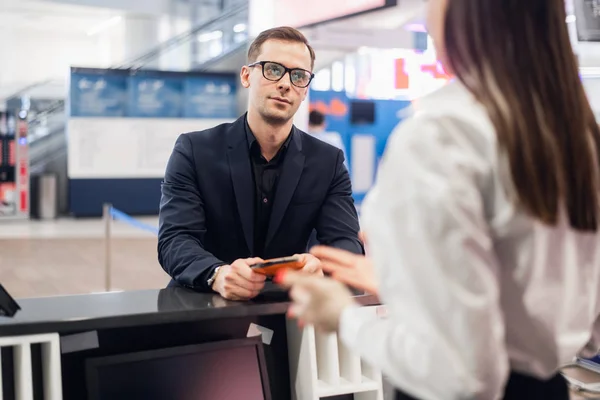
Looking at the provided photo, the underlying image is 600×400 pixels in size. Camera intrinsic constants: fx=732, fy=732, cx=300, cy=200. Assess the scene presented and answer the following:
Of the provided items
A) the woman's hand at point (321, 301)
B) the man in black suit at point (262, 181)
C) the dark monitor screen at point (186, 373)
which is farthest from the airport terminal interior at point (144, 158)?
the woman's hand at point (321, 301)

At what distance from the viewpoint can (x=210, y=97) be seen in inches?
513

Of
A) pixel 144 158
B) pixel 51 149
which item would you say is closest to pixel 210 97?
pixel 144 158

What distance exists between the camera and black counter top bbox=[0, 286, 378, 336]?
1838 mm

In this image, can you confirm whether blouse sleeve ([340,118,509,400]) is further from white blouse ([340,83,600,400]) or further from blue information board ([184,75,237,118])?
blue information board ([184,75,237,118])

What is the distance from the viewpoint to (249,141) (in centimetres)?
271

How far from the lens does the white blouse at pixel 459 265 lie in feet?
3.02

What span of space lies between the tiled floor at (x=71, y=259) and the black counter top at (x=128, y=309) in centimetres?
480

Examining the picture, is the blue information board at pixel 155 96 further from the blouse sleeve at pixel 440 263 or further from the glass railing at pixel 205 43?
the blouse sleeve at pixel 440 263

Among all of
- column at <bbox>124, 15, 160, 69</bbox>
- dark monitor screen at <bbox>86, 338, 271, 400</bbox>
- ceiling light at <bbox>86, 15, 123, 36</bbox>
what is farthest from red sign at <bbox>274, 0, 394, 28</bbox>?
ceiling light at <bbox>86, 15, 123, 36</bbox>

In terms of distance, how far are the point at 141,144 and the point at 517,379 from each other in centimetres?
1208

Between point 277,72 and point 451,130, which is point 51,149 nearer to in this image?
point 277,72

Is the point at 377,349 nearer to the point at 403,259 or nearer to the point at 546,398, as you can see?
the point at 403,259

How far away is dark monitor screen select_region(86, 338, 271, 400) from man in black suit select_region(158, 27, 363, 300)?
1.76 ft

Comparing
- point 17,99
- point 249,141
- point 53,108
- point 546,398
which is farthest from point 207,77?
point 546,398
